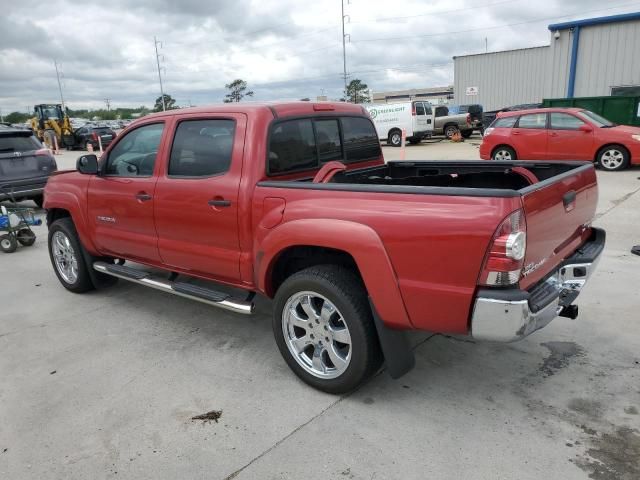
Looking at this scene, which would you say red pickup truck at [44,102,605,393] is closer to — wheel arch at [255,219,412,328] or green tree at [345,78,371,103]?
wheel arch at [255,219,412,328]

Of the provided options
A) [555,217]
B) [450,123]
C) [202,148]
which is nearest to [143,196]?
[202,148]

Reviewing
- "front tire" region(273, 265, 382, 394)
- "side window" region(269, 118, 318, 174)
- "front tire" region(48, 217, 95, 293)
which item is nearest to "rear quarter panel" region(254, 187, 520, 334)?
"front tire" region(273, 265, 382, 394)

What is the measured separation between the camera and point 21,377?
3609mm

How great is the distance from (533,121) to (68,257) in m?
11.2

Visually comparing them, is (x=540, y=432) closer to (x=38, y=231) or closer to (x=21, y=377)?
(x=21, y=377)

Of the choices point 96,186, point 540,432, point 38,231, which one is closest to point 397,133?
point 38,231

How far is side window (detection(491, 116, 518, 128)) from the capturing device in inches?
508

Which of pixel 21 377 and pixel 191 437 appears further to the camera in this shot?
pixel 21 377

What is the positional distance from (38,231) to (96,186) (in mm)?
4947

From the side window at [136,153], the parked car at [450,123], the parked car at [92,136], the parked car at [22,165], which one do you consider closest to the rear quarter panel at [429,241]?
the side window at [136,153]

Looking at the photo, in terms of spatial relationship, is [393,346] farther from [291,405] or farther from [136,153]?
[136,153]

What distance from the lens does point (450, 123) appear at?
24.8 m

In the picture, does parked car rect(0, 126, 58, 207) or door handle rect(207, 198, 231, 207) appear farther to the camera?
parked car rect(0, 126, 58, 207)

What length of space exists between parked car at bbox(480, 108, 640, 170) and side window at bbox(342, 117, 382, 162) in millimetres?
9202
